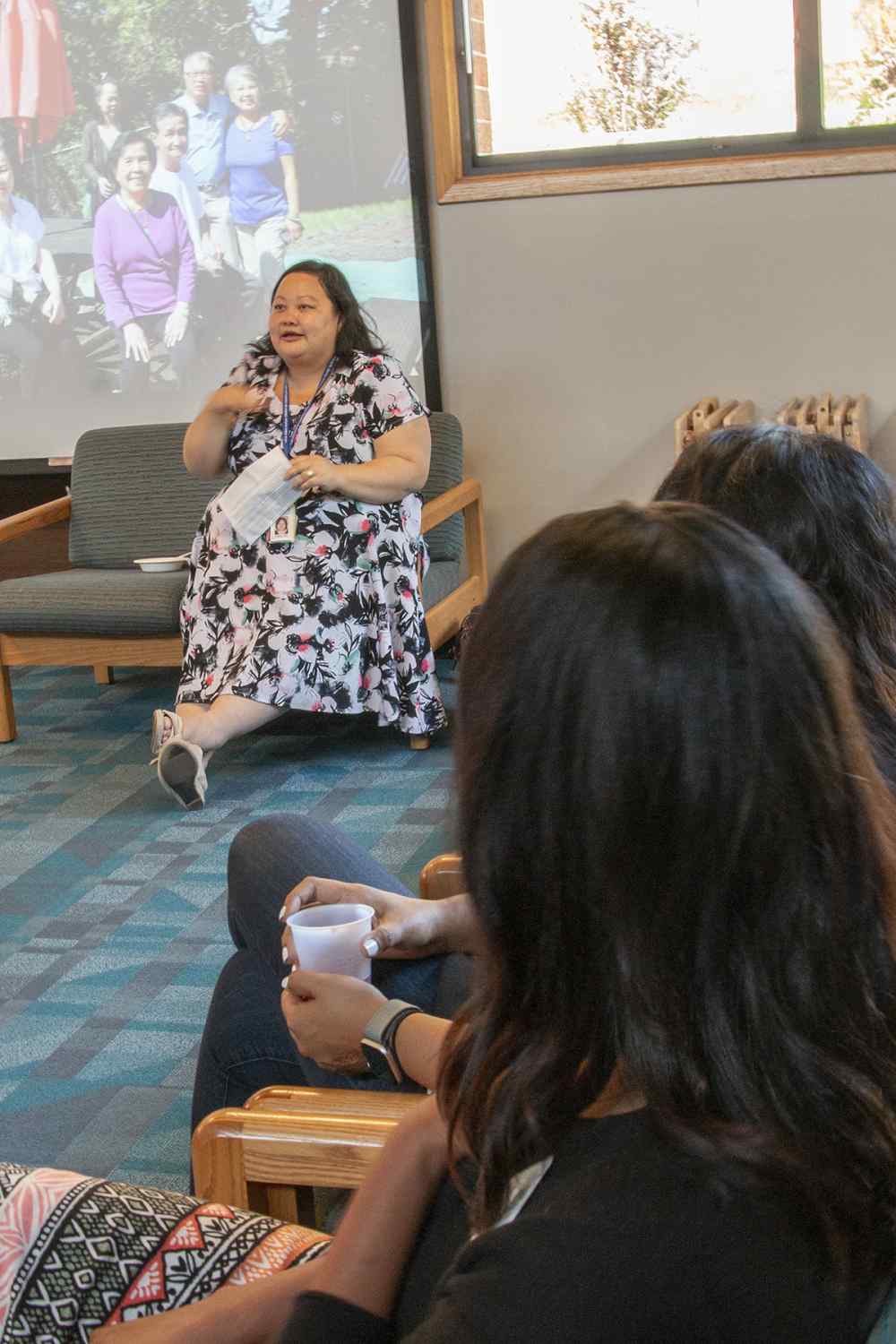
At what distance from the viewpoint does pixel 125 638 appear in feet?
13.5

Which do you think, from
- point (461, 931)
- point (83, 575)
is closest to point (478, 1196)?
point (461, 931)

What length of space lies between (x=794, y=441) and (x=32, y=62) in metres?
4.29

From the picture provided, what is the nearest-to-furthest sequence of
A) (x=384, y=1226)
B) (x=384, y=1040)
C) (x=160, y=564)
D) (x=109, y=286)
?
(x=384, y=1226) < (x=384, y=1040) < (x=160, y=564) < (x=109, y=286)

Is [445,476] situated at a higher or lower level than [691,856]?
lower

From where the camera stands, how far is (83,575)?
4332 millimetres

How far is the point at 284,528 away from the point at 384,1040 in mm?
2705

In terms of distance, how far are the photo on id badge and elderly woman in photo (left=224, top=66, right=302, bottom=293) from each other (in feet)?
4.28

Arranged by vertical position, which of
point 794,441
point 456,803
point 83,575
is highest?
point 794,441

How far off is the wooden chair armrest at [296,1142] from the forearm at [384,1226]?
0.75ft

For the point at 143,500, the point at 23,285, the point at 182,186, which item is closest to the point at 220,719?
the point at 143,500

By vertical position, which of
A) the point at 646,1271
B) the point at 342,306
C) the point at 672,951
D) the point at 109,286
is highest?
the point at 109,286

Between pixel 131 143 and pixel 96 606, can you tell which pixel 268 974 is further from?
pixel 131 143

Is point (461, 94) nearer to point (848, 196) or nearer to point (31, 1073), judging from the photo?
point (848, 196)

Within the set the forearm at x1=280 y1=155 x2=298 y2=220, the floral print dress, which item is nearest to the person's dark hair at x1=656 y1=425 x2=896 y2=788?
the floral print dress
